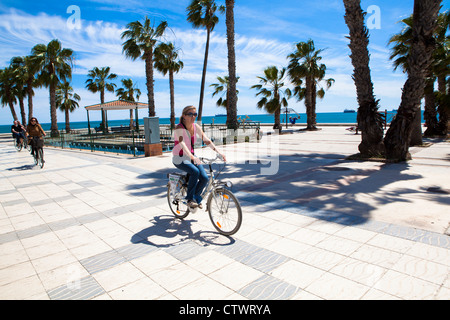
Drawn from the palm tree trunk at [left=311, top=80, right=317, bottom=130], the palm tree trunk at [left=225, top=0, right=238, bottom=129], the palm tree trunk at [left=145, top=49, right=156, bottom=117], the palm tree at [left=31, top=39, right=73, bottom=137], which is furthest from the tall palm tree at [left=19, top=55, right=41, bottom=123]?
the palm tree trunk at [left=311, top=80, right=317, bottom=130]

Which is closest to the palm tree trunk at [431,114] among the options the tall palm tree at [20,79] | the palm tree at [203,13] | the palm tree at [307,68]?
the palm tree at [307,68]

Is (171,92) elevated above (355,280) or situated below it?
above

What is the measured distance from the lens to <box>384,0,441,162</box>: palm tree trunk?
364 inches

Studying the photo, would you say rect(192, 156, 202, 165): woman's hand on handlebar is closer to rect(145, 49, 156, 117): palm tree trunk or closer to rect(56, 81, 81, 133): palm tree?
rect(145, 49, 156, 117): palm tree trunk

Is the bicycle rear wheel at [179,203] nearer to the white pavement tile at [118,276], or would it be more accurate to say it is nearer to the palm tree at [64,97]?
the white pavement tile at [118,276]

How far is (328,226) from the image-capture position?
4.43 metres

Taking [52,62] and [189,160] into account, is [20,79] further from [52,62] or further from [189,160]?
[189,160]

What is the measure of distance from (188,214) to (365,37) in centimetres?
966

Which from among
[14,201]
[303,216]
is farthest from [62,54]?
[303,216]

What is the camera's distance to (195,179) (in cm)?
427

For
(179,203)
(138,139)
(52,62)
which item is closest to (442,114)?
(179,203)

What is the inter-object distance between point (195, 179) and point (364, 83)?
9.05 metres

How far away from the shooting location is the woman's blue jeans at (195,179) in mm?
4223
